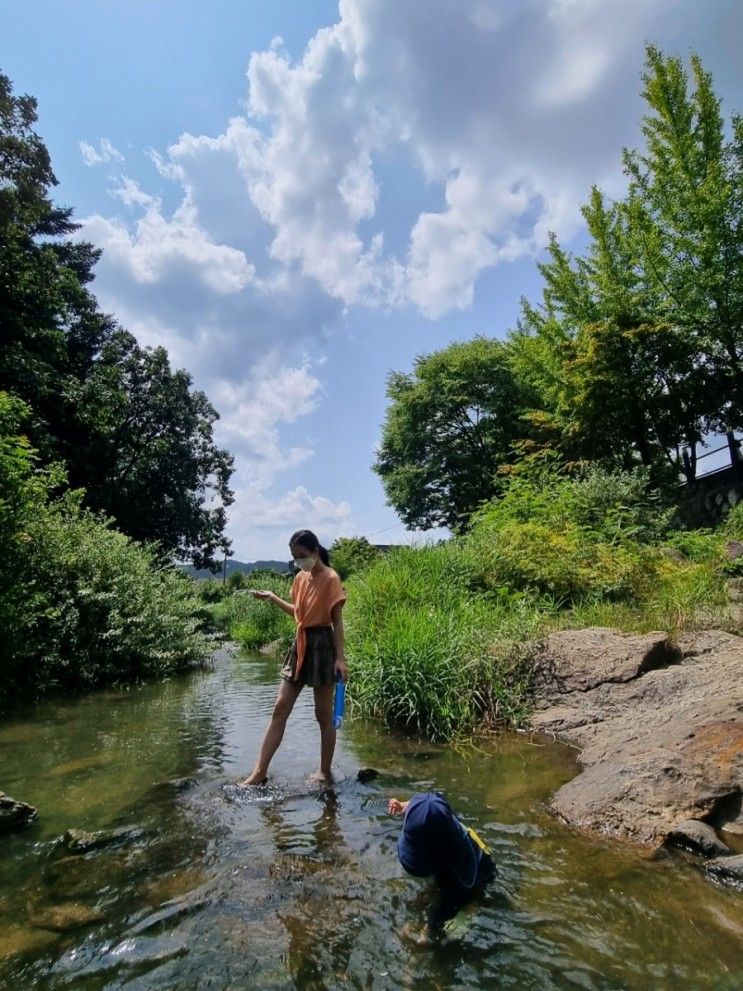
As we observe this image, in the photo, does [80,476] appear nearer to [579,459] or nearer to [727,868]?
[579,459]

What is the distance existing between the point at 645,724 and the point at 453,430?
2663 cm

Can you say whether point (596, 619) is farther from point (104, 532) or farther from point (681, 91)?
point (681, 91)

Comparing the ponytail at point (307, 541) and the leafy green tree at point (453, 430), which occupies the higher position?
the leafy green tree at point (453, 430)

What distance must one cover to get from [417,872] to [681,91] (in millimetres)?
21956

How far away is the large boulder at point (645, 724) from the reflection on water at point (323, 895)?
12.5 inches

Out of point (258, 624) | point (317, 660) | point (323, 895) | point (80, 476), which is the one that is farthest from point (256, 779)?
point (80, 476)

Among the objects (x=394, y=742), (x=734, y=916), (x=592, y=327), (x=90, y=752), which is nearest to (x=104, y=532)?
(x=90, y=752)

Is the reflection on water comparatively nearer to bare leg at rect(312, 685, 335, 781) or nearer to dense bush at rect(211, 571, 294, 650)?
bare leg at rect(312, 685, 335, 781)

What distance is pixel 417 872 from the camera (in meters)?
2.77

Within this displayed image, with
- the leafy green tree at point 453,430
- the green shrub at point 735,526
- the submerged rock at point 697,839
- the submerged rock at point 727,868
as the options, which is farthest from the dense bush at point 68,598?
the leafy green tree at point 453,430

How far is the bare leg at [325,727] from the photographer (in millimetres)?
5125

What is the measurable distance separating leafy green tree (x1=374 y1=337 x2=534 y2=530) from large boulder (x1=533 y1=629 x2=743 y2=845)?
2233 centimetres

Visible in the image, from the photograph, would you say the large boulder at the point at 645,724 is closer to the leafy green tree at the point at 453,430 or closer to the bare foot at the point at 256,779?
the bare foot at the point at 256,779

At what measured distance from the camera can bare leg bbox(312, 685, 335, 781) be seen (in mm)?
5125
